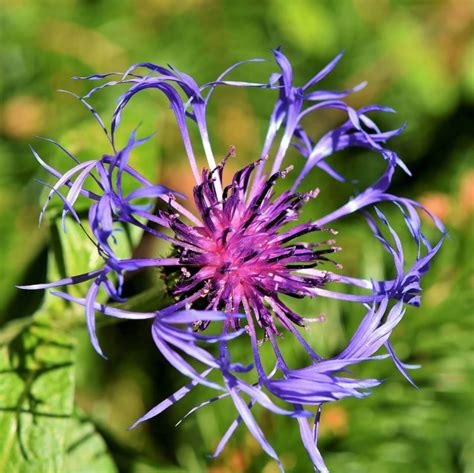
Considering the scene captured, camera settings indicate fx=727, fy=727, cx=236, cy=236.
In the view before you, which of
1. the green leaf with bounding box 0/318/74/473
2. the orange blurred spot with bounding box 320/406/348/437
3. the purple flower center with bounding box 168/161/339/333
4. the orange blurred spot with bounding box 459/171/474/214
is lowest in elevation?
the orange blurred spot with bounding box 320/406/348/437

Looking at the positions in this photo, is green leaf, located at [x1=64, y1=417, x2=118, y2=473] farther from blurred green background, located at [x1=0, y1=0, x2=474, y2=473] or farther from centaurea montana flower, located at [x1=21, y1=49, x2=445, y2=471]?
centaurea montana flower, located at [x1=21, y1=49, x2=445, y2=471]

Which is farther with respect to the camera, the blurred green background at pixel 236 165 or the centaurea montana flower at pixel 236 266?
the blurred green background at pixel 236 165

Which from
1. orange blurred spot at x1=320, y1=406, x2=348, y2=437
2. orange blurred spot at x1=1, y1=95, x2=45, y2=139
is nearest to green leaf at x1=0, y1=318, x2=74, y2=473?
orange blurred spot at x1=320, y1=406, x2=348, y2=437

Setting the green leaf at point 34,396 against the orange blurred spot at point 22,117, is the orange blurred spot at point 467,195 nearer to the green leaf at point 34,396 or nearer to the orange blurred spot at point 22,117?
the green leaf at point 34,396

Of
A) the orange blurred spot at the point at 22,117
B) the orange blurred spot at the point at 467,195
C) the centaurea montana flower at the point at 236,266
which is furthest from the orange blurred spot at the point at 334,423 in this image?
the orange blurred spot at the point at 22,117

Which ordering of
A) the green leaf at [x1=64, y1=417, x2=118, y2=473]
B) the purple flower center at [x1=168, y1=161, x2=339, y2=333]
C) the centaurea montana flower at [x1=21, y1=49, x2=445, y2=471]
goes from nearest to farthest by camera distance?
the centaurea montana flower at [x1=21, y1=49, x2=445, y2=471], the purple flower center at [x1=168, y1=161, x2=339, y2=333], the green leaf at [x1=64, y1=417, x2=118, y2=473]

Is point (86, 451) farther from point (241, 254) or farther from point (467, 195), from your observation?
point (467, 195)

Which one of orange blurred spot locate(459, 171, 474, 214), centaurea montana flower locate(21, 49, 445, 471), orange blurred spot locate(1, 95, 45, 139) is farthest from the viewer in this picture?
orange blurred spot locate(1, 95, 45, 139)

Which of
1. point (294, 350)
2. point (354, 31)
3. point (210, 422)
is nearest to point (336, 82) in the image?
point (354, 31)
